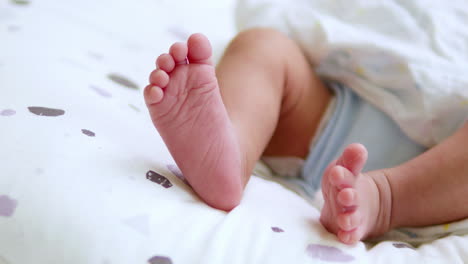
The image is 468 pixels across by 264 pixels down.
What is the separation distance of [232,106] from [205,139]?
0.14m

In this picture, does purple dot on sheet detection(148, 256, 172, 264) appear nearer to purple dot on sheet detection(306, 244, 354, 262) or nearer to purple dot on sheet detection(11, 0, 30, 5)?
purple dot on sheet detection(306, 244, 354, 262)

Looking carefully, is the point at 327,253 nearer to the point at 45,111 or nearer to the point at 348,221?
the point at 348,221

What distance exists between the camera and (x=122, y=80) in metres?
0.95

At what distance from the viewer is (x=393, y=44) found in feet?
3.22

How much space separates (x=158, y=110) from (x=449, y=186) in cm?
40

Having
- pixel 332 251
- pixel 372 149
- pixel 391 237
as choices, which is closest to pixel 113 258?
pixel 332 251

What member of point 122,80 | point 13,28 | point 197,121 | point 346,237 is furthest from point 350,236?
point 13,28

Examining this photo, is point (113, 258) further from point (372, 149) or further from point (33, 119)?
point (372, 149)

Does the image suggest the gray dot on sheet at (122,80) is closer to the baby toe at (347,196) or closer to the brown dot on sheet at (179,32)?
the brown dot on sheet at (179,32)

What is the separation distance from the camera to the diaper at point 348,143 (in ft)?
3.12

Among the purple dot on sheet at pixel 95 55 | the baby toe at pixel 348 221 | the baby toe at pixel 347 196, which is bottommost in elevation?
→ the baby toe at pixel 348 221

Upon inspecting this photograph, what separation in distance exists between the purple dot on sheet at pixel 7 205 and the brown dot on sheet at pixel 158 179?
0.16 metres

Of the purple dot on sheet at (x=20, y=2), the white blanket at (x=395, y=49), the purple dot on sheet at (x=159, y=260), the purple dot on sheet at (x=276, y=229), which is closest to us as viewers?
the purple dot on sheet at (x=159, y=260)

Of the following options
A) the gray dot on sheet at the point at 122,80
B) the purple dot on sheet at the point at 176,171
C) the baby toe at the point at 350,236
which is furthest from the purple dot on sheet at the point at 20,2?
the baby toe at the point at 350,236
